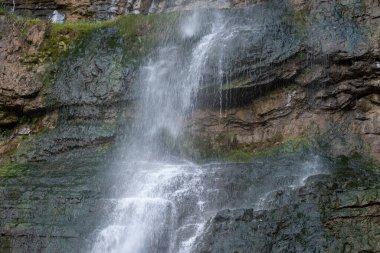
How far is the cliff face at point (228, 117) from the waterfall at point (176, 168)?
318mm

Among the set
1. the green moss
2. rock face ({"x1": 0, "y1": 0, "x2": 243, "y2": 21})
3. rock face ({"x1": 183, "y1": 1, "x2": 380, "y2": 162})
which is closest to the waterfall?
rock face ({"x1": 183, "y1": 1, "x2": 380, "y2": 162})

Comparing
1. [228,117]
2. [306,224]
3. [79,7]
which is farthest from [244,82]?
[79,7]

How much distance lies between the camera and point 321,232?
1006 centimetres

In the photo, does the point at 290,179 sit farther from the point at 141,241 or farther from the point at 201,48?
the point at 201,48

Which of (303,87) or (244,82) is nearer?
(303,87)

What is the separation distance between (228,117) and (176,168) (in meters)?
2.63

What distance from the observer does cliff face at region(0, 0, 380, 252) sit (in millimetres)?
10352

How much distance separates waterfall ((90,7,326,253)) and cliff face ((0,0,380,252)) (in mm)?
318

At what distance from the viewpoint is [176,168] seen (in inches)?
523

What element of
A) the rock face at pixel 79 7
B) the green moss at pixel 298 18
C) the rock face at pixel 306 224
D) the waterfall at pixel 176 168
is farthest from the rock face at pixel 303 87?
the rock face at pixel 79 7

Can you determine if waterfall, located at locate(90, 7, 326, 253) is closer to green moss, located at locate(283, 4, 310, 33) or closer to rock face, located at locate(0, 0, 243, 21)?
green moss, located at locate(283, 4, 310, 33)

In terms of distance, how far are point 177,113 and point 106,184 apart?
3627 millimetres

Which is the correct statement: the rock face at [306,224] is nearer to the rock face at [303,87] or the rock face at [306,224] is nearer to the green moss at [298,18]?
the rock face at [303,87]

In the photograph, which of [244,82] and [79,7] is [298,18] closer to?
[244,82]
